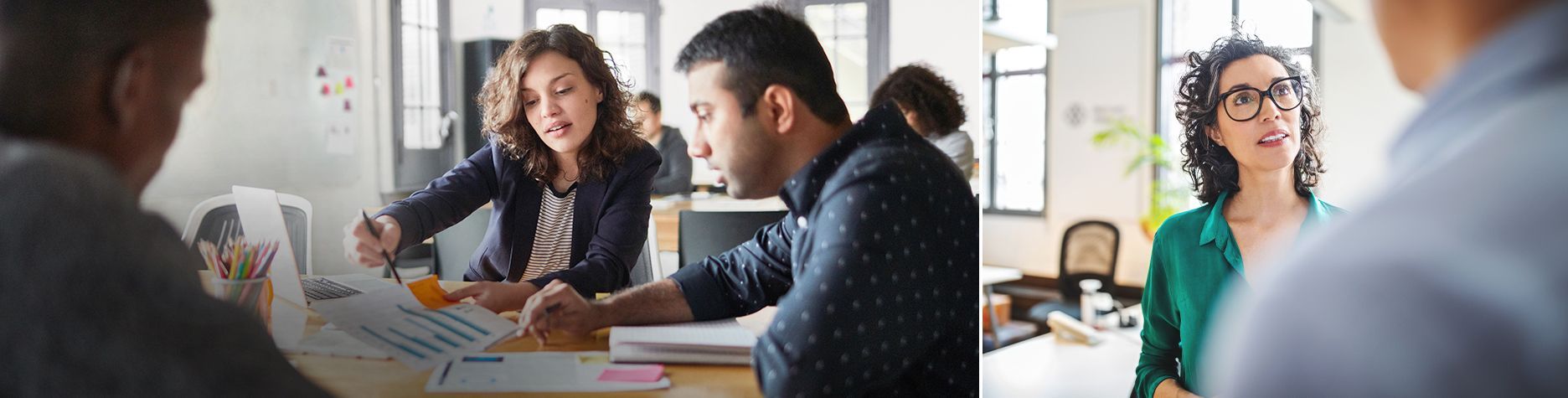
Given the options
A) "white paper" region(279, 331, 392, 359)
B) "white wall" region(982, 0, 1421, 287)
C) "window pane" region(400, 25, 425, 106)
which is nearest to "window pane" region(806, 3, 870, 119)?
"white wall" region(982, 0, 1421, 287)

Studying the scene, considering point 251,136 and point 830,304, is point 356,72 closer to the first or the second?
point 251,136

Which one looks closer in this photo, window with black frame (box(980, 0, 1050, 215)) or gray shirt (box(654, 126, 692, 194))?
gray shirt (box(654, 126, 692, 194))

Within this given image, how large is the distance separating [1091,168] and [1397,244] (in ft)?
3.96

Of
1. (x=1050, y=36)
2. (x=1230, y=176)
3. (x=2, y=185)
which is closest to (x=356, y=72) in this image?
(x=2, y=185)

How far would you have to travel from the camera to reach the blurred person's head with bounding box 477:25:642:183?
5.20 feet

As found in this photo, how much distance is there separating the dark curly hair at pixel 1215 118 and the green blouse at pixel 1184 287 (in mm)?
41

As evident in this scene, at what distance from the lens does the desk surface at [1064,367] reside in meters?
1.73

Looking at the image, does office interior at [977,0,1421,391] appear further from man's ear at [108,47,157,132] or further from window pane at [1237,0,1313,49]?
man's ear at [108,47,157,132]

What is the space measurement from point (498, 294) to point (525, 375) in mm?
161

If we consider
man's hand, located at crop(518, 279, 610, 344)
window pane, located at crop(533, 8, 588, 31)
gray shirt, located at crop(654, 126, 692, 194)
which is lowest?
man's hand, located at crop(518, 279, 610, 344)

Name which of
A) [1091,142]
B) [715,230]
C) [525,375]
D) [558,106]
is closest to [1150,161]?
[1091,142]

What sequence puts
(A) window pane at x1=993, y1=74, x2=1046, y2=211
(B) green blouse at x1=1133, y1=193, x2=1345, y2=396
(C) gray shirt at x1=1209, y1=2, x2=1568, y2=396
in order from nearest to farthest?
(C) gray shirt at x1=1209, y1=2, x2=1568, y2=396 < (B) green blouse at x1=1133, y1=193, x2=1345, y2=396 < (A) window pane at x1=993, y1=74, x2=1046, y2=211

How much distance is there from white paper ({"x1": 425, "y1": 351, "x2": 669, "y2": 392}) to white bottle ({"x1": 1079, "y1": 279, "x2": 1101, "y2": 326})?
2.85 feet

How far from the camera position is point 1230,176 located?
58.1 inches
